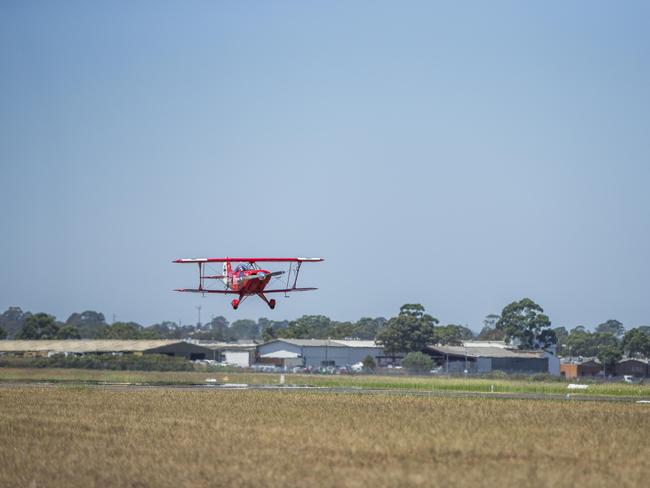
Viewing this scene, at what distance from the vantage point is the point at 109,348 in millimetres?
156625

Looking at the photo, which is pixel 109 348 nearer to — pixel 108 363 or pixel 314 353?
pixel 314 353

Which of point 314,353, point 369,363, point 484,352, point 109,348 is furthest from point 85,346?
point 484,352

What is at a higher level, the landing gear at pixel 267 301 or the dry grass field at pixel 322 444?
the landing gear at pixel 267 301

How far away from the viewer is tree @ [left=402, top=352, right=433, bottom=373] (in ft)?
517

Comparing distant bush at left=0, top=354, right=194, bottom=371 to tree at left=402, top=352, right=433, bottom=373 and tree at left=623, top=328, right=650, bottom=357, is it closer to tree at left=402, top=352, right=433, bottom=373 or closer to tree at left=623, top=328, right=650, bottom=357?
tree at left=402, top=352, right=433, bottom=373

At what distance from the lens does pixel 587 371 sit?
568 ft

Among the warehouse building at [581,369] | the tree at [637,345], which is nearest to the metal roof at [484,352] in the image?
the warehouse building at [581,369]

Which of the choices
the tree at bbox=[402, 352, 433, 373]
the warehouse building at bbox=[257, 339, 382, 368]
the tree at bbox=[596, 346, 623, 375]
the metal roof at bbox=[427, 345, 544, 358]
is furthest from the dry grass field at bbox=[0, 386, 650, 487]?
the tree at bbox=[596, 346, 623, 375]

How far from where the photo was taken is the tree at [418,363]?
157675 millimetres

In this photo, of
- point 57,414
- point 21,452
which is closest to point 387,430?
point 21,452

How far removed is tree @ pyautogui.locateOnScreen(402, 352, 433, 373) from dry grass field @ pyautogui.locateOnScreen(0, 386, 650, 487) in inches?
4059

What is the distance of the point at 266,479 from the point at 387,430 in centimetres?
1183

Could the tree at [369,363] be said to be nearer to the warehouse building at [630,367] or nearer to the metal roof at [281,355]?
the metal roof at [281,355]

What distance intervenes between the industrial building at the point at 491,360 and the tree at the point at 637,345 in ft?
96.8
